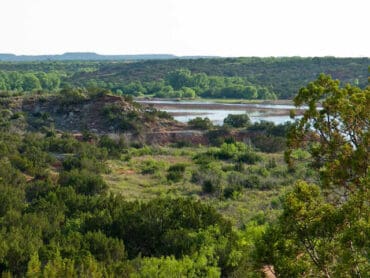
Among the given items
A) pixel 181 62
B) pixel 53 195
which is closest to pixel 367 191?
pixel 53 195

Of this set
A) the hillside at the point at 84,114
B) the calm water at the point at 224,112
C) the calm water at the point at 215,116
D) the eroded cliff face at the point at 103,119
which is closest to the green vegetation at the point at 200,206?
the eroded cliff face at the point at 103,119

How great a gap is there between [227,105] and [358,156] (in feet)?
254

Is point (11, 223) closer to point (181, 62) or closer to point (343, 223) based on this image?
point (343, 223)

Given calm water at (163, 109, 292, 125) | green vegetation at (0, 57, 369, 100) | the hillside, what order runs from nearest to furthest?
the hillside < calm water at (163, 109, 292, 125) < green vegetation at (0, 57, 369, 100)

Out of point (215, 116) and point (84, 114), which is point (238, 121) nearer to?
point (84, 114)

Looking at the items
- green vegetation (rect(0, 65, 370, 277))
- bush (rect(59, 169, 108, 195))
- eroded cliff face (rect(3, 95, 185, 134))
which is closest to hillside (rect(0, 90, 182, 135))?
eroded cliff face (rect(3, 95, 185, 134))

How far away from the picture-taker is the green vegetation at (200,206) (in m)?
8.13

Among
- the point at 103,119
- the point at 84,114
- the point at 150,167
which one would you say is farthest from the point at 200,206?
the point at 84,114

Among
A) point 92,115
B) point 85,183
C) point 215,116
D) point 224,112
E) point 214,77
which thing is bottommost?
point 224,112

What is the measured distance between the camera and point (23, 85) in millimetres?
103188

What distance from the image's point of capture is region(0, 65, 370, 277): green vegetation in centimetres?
813

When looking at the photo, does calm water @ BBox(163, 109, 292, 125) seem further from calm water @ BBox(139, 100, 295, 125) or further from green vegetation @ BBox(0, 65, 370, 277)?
green vegetation @ BBox(0, 65, 370, 277)

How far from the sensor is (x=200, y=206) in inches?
679

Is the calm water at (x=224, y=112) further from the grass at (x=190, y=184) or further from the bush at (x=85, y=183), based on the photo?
the bush at (x=85, y=183)
